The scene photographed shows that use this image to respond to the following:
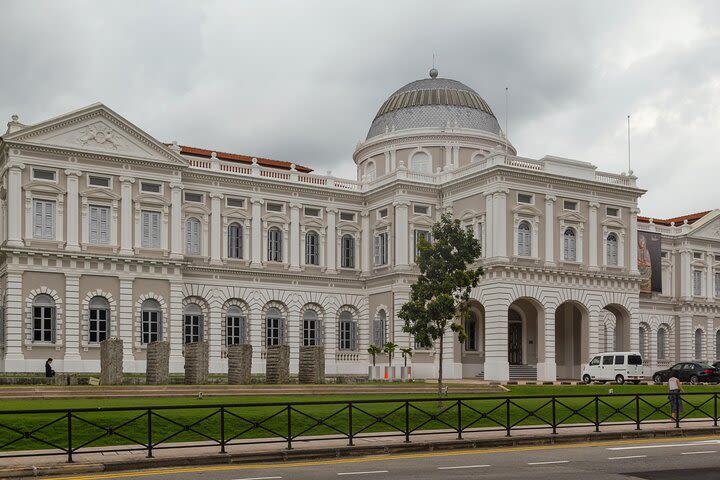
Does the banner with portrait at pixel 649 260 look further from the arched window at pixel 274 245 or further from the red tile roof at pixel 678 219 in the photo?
the arched window at pixel 274 245

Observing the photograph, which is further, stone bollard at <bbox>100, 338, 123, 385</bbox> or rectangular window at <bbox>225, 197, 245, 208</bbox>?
rectangular window at <bbox>225, 197, 245, 208</bbox>

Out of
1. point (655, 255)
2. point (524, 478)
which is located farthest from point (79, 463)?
point (655, 255)

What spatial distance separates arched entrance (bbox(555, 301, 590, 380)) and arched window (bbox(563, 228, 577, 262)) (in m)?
3.33

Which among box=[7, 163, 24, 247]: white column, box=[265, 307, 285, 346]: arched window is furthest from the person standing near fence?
box=[7, 163, 24, 247]: white column

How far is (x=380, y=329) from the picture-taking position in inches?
2470

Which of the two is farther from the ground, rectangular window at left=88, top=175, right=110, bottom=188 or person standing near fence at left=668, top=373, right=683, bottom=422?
rectangular window at left=88, top=175, right=110, bottom=188

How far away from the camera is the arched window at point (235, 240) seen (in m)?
60.7

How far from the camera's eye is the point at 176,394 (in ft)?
124

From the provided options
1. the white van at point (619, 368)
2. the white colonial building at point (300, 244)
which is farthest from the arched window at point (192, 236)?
the white van at point (619, 368)

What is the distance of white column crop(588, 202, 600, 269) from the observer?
60125 mm

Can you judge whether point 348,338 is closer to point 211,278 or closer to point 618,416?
point 211,278

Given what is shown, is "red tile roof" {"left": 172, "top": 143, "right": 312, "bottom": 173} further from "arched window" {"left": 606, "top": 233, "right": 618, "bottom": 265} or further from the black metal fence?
the black metal fence

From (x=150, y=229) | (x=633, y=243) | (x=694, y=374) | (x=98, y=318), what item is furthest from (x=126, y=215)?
(x=694, y=374)

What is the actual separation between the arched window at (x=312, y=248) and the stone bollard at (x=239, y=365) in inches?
831
